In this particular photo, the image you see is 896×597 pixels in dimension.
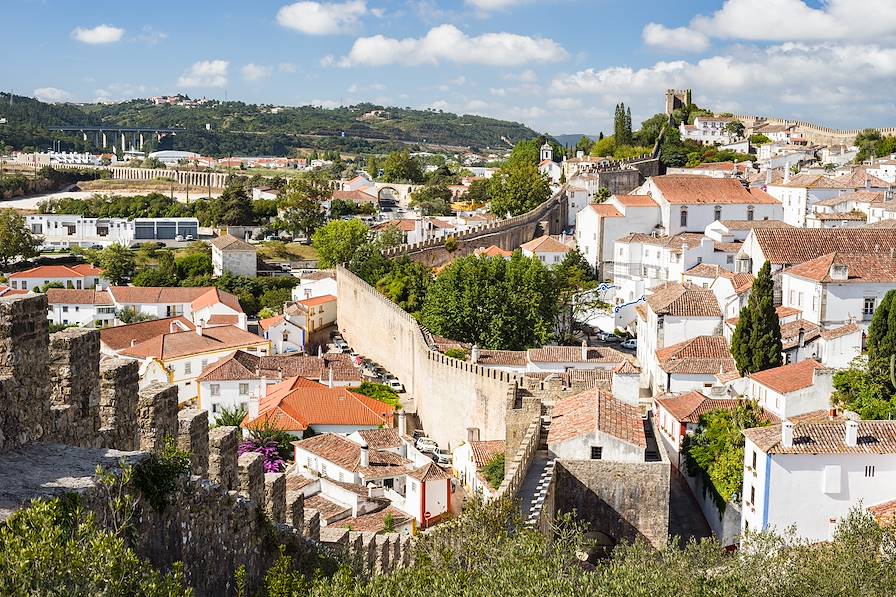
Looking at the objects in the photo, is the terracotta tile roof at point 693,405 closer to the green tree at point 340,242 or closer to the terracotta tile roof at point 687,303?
the terracotta tile roof at point 687,303

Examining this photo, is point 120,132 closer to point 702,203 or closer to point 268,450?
point 702,203

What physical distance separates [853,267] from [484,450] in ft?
36.3

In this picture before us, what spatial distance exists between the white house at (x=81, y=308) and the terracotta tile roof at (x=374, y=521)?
23.8 metres

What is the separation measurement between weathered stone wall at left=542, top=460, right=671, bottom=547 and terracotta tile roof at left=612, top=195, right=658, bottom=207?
26326mm

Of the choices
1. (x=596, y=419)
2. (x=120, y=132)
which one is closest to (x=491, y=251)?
(x=596, y=419)

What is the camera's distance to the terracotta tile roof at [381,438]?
899 inches

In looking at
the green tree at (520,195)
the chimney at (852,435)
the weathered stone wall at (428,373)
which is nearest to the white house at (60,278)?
the weathered stone wall at (428,373)

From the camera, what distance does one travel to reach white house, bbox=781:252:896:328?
79.2ft

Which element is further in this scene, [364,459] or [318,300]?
[318,300]

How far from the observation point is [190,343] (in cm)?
3259

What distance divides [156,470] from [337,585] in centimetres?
156

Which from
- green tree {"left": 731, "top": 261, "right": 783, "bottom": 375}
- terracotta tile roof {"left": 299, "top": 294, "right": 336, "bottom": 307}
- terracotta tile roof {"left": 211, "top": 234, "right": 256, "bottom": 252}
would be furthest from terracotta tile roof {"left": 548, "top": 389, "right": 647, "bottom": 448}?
terracotta tile roof {"left": 211, "top": 234, "right": 256, "bottom": 252}

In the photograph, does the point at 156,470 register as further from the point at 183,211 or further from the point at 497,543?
the point at 183,211

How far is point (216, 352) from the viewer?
32125 millimetres
